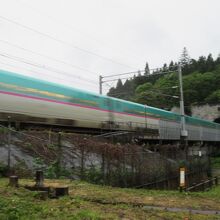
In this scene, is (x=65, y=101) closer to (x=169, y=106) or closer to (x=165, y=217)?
(x=165, y=217)

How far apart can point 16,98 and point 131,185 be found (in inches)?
298

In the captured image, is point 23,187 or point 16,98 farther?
point 16,98

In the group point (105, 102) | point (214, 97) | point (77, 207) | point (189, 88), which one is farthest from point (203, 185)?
point (189, 88)

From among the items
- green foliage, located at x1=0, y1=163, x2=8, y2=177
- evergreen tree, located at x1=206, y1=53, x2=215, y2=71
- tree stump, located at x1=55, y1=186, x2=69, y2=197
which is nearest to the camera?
tree stump, located at x1=55, y1=186, x2=69, y2=197

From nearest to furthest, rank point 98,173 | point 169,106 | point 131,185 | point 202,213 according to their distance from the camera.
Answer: point 202,213 < point 98,173 < point 131,185 < point 169,106

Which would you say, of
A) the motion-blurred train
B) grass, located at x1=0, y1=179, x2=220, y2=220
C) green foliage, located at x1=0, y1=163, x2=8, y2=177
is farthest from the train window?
grass, located at x1=0, y1=179, x2=220, y2=220

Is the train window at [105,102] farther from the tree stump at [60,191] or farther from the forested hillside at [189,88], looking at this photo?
the forested hillside at [189,88]

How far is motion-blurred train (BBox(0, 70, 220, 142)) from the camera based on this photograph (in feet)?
58.9

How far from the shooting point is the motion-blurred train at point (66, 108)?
17.9 m

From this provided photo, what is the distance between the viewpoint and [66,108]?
21.6 m

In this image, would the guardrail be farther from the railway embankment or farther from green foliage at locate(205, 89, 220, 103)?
green foliage at locate(205, 89, 220, 103)

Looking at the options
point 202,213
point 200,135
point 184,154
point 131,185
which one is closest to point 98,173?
point 131,185

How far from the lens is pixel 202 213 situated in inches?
288

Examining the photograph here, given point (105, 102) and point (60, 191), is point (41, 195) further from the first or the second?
point (105, 102)
